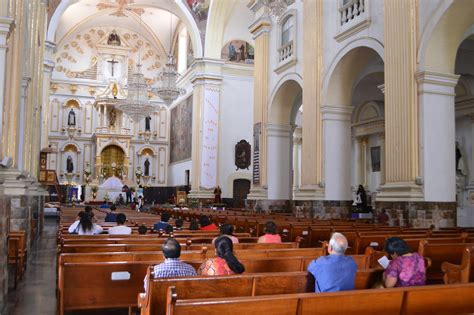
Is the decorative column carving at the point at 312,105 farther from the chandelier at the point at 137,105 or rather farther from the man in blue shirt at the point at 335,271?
the chandelier at the point at 137,105

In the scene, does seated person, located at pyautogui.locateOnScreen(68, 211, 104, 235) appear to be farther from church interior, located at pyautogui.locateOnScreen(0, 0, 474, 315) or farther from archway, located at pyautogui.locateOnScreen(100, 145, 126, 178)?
archway, located at pyautogui.locateOnScreen(100, 145, 126, 178)

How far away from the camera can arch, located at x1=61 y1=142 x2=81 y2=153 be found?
30.2 metres

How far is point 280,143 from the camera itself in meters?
16.1

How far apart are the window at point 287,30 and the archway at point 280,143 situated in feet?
5.18

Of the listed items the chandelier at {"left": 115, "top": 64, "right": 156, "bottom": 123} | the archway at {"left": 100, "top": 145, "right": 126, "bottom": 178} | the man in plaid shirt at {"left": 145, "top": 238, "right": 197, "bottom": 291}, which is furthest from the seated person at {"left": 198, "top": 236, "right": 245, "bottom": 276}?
the archway at {"left": 100, "top": 145, "right": 126, "bottom": 178}

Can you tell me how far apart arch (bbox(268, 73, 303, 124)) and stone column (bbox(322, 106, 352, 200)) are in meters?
2.89

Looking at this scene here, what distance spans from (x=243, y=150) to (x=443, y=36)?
15836 mm

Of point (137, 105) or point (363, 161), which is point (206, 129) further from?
point (363, 161)

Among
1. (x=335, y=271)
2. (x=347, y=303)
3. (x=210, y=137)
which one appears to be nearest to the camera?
(x=347, y=303)

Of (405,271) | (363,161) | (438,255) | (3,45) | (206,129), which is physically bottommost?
(438,255)

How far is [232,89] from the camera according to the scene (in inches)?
970

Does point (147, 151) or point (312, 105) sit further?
point (147, 151)

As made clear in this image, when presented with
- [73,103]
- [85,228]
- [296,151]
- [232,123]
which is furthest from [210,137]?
[85,228]

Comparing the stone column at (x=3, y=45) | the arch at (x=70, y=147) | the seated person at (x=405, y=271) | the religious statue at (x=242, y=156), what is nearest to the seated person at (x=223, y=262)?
the seated person at (x=405, y=271)
